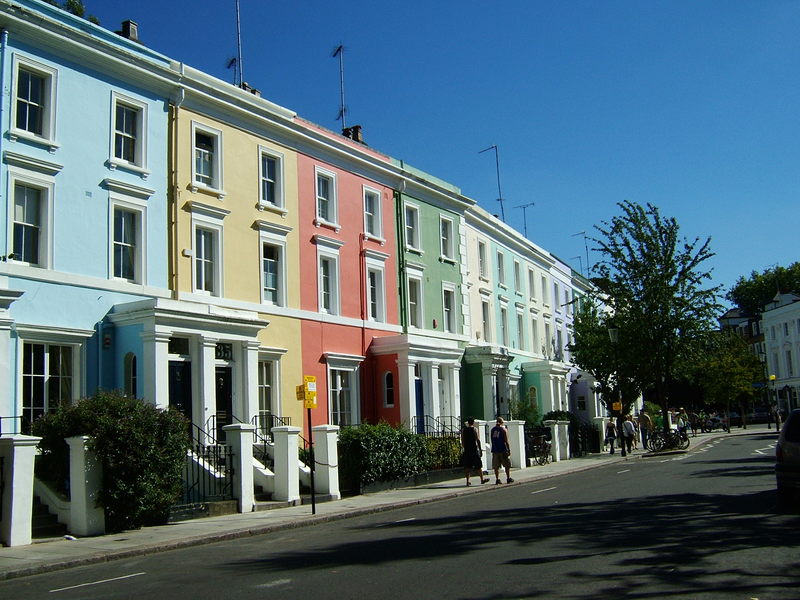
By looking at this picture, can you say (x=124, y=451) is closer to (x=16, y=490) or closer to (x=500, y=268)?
(x=16, y=490)

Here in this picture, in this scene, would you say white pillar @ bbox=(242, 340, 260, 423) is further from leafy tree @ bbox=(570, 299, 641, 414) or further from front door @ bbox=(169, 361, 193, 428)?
leafy tree @ bbox=(570, 299, 641, 414)

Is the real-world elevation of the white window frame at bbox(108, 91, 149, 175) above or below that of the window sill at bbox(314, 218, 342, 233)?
above

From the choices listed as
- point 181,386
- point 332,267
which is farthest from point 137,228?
point 332,267

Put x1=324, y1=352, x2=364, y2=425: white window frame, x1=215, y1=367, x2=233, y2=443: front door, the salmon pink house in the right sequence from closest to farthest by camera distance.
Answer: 1. x1=215, y1=367, x2=233, y2=443: front door
2. the salmon pink house
3. x1=324, y1=352, x2=364, y2=425: white window frame

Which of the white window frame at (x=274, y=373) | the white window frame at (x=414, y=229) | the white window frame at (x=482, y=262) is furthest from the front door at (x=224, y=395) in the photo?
the white window frame at (x=482, y=262)

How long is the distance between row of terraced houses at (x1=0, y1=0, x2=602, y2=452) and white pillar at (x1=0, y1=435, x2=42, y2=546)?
126 inches

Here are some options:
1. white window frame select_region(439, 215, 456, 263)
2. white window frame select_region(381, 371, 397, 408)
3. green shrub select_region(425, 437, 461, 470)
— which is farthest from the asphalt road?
white window frame select_region(439, 215, 456, 263)

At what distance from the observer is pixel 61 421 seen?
48.3 feet

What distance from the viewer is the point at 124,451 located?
14.4 metres

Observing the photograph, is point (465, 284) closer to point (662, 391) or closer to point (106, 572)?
point (662, 391)

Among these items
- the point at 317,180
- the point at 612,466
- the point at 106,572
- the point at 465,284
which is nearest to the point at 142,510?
the point at 106,572

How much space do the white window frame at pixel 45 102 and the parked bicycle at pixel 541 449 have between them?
1974 cm

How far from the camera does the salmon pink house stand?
82.7ft

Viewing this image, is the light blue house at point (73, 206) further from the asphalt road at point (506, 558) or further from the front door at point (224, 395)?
the asphalt road at point (506, 558)
